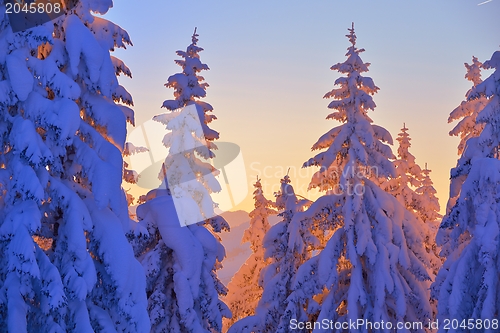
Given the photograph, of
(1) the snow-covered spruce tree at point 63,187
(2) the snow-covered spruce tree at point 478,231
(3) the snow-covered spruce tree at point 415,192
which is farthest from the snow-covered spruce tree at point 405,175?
(1) the snow-covered spruce tree at point 63,187

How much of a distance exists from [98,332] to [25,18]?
22.2ft

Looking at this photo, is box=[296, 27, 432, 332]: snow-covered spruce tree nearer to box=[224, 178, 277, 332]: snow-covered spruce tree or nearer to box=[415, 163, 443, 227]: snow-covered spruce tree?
box=[415, 163, 443, 227]: snow-covered spruce tree

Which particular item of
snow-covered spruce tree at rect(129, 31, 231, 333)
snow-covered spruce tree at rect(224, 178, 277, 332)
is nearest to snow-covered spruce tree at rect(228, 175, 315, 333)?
snow-covered spruce tree at rect(129, 31, 231, 333)

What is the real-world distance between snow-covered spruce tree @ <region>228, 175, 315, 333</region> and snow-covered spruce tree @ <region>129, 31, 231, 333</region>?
2.41m

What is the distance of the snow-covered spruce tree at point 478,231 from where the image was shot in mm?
16188

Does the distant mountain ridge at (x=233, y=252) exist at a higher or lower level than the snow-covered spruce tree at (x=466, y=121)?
higher

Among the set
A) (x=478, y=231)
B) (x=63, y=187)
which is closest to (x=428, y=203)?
(x=478, y=231)

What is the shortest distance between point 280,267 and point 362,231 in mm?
5630

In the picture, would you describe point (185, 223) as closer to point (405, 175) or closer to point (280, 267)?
point (280, 267)

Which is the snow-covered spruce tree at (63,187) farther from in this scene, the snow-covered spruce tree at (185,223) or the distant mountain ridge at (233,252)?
the distant mountain ridge at (233,252)

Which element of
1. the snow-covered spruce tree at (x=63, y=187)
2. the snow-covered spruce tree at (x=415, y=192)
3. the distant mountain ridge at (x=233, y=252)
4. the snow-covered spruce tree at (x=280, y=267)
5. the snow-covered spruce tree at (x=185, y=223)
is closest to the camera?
the snow-covered spruce tree at (x=63, y=187)

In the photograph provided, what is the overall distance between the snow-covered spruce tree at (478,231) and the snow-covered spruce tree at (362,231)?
193 centimetres

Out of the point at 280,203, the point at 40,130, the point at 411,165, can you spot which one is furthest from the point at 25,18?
the point at 411,165

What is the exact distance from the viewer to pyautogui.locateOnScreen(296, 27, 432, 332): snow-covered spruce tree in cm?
1955
